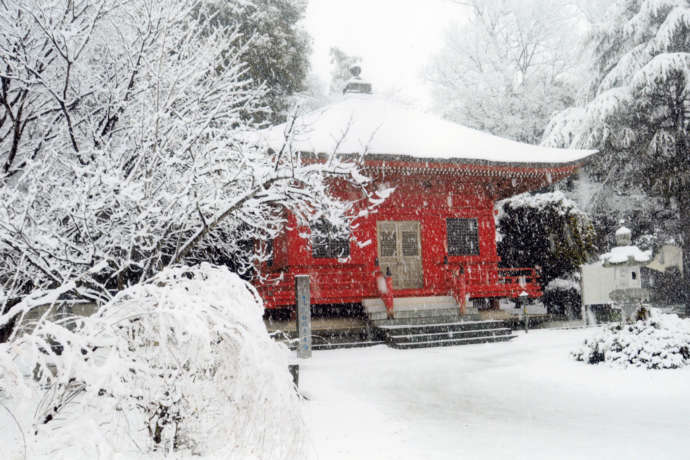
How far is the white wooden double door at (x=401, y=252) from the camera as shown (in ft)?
48.2

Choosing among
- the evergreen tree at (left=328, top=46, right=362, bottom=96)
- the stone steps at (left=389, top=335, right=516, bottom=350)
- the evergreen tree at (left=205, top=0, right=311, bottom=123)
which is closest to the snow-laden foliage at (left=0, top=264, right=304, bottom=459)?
the stone steps at (left=389, top=335, right=516, bottom=350)

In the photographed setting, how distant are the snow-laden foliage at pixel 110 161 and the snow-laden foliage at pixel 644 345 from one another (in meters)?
5.23

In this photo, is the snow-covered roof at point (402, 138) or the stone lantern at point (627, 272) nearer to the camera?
the stone lantern at point (627, 272)

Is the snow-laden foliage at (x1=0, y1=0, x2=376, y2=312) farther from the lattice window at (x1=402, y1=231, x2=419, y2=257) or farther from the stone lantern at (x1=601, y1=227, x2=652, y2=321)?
the lattice window at (x1=402, y1=231, x2=419, y2=257)

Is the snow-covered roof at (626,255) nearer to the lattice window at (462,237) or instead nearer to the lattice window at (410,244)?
the lattice window at (462,237)

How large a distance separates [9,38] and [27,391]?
18.4 feet

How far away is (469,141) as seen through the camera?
1538cm

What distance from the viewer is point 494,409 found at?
257 inches

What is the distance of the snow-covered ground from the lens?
16.4ft

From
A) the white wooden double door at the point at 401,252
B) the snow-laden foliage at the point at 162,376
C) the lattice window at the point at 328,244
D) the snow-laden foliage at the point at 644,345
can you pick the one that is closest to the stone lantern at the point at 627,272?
the snow-laden foliage at the point at 644,345

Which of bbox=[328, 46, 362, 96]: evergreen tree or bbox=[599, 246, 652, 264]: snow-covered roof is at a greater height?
bbox=[328, 46, 362, 96]: evergreen tree

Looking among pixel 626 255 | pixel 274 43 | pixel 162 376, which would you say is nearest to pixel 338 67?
pixel 274 43

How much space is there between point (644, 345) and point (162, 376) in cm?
772

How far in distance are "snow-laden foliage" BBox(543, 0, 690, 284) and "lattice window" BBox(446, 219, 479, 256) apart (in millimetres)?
6183
